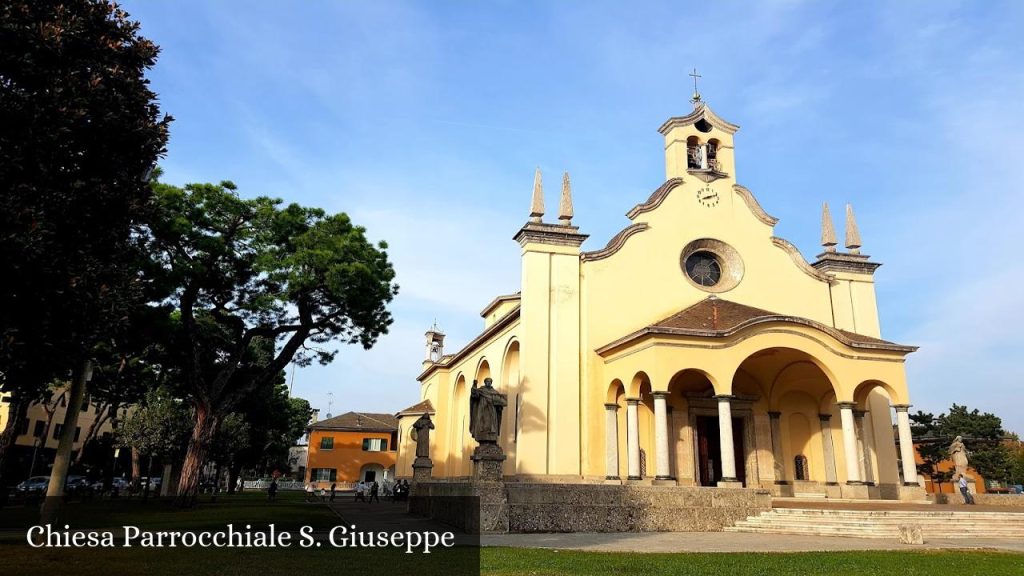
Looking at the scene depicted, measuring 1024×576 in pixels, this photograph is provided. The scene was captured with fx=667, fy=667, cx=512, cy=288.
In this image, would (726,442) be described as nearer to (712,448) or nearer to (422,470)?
(712,448)

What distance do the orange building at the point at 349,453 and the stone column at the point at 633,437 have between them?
128 feet

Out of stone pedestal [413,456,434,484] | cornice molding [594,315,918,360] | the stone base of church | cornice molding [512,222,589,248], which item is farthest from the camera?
stone pedestal [413,456,434,484]

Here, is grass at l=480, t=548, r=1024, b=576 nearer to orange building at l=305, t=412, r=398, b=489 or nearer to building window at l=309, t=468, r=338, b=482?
orange building at l=305, t=412, r=398, b=489

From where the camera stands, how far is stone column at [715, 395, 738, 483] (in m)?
18.5

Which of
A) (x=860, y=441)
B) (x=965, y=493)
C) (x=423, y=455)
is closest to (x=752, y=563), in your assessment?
(x=965, y=493)

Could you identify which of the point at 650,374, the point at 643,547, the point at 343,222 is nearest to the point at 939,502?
the point at 650,374

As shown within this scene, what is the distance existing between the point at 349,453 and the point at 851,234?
45.1 meters

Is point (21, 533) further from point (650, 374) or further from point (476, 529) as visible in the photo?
point (650, 374)

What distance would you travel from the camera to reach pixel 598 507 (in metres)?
14.8

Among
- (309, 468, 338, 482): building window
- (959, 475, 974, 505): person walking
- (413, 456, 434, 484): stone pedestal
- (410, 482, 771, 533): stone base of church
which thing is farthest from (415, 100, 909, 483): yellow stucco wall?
(309, 468, 338, 482): building window

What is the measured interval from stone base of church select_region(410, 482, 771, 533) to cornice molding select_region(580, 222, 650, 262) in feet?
31.4

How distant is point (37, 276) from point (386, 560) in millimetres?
5929

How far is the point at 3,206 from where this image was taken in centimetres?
808

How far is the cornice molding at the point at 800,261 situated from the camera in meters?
25.0
